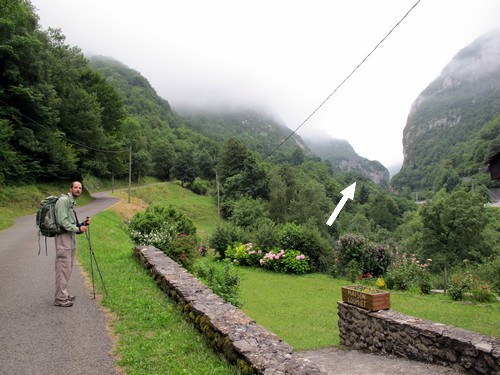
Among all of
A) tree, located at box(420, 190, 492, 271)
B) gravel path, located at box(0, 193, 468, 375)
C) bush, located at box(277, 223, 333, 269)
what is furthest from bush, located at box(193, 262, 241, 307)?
tree, located at box(420, 190, 492, 271)

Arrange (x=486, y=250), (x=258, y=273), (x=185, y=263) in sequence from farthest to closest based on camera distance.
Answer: (x=486, y=250), (x=258, y=273), (x=185, y=263)

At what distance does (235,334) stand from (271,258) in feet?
45.4

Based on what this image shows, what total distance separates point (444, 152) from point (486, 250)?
455 ft

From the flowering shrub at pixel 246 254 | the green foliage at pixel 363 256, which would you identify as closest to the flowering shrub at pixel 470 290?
the green foliage at pixel 363 256

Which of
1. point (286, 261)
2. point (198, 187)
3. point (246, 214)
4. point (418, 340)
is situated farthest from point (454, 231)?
point (198, 187)

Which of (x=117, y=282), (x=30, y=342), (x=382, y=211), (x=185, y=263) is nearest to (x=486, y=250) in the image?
(x=185, y=263)

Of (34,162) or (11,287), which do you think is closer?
(11,287)

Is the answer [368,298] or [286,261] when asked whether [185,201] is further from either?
[368,298]

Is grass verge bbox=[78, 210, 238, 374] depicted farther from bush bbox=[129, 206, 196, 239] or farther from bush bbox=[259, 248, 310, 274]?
bush bbox=[259, 248, 310, 274]

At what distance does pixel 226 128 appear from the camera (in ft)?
536

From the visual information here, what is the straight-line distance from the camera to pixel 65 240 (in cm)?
581

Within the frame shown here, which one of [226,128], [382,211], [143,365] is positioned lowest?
[382,211]

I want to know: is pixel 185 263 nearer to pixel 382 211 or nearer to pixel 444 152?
pixel 382 211

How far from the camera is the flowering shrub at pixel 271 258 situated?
56.2ft
